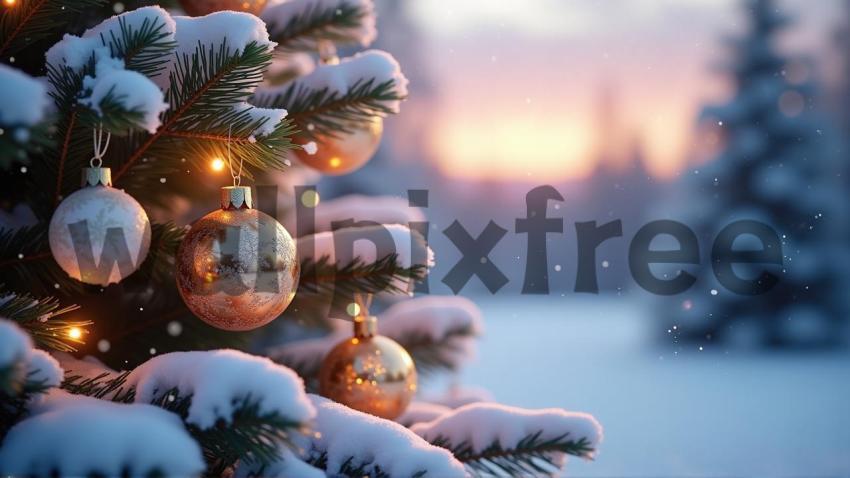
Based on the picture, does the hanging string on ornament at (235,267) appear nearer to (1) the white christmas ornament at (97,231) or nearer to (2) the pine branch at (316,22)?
(1) the white christmas ornament at (97,231)

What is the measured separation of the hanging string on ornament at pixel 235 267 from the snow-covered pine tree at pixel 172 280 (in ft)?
0.32

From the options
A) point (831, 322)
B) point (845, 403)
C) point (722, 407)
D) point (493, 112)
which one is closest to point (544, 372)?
point (722, 407)

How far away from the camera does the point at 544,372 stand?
575cm

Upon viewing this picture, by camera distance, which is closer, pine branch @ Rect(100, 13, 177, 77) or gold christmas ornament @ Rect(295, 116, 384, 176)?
pine branch @ Rect(100, 13, 177, 77)

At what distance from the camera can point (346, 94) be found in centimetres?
133

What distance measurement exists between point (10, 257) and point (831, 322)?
22.3 ft

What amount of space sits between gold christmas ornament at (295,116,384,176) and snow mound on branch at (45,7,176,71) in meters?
0.59

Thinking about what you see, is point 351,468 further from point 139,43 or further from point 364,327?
point 139,43

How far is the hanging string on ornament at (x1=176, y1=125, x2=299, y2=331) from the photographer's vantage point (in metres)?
1.05

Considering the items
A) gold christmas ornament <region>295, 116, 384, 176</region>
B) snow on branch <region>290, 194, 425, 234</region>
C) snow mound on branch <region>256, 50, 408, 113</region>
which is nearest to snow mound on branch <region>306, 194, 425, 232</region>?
snow on branch <region>290, 194, 425, 234</region>

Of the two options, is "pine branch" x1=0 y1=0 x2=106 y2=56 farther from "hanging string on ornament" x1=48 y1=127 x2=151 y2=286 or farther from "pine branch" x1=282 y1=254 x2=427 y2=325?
"pine branch" x1=282 y1=254 x2=427 y2=325

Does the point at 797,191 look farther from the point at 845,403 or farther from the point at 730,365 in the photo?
the point at 845,403

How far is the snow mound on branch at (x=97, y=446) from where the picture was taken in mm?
744

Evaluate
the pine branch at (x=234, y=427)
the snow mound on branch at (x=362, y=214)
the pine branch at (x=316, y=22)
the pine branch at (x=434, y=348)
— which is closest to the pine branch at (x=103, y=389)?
the pine branch at (x=234, y=427)
